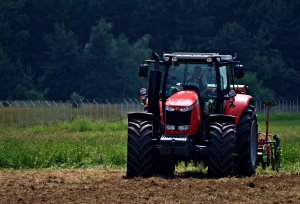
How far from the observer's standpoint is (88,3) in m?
105

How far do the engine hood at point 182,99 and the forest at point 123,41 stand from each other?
64.5m

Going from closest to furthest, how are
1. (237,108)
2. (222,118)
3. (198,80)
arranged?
(222,118) → (198,80) → (237,108)

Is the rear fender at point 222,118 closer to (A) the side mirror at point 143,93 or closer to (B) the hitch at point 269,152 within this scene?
(A) the side mirror at point 143,93

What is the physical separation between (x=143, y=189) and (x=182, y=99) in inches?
138

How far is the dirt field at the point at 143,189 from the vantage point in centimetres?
1722

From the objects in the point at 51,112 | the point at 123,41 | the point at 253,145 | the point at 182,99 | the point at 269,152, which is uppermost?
the point at 182,99

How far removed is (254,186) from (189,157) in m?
2.83

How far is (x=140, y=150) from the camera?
70.7ft

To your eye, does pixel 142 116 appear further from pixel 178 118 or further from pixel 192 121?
pixel 192 121

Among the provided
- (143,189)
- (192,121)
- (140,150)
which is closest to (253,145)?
(192,121)

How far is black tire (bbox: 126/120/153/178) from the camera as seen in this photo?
2155 centimetres

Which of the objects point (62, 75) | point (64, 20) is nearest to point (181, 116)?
point (62, 75)

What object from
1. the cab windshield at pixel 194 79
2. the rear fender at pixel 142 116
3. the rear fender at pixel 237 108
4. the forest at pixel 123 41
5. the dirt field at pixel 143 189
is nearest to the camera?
the dirt field at pixel 143 189

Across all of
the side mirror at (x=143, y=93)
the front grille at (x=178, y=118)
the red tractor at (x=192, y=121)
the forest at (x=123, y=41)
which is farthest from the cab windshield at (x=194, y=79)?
the forest at (x=123, y=41)
